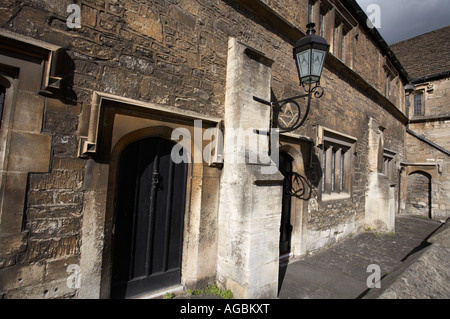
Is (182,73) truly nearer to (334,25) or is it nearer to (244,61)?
(244,61)

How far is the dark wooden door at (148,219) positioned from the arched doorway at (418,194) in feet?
43.0

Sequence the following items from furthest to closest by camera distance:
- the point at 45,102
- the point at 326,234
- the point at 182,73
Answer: the point at 326,234 < the point at 182,73 < the point at 45,102

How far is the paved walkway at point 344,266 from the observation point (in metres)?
3.27

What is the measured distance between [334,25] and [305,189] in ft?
16.6

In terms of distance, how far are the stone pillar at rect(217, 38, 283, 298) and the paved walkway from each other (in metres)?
0.73

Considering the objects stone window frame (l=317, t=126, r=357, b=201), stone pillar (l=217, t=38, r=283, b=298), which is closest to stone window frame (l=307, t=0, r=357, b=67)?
stone window frame (l=317, t=126, r=357, b=201)

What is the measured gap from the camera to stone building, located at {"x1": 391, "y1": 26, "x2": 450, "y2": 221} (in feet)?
33.3

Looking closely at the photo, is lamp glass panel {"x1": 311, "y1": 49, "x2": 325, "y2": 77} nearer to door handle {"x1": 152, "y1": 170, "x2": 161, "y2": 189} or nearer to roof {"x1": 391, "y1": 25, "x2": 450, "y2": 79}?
door handle {"x1": 152, "y1": 170, "x2": 161, "y2": 189}

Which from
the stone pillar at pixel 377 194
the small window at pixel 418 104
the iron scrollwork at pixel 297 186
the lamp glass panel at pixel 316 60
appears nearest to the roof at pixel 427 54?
the small window at pixel 418 104

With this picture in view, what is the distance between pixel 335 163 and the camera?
6199 mm

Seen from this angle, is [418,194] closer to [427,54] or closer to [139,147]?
[427,54]

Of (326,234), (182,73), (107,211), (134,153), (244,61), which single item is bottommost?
Result: (326,234)

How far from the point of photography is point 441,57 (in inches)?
497
